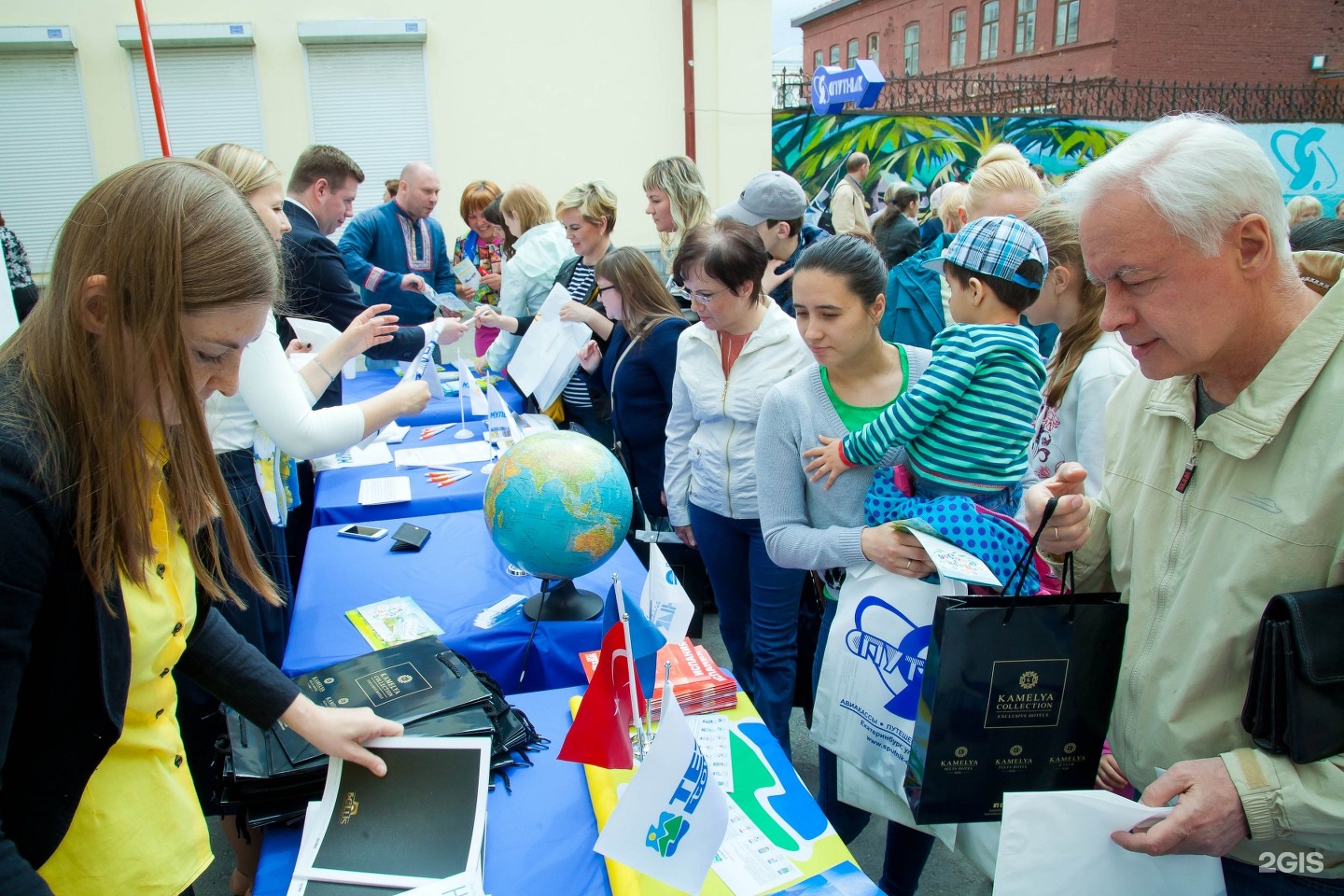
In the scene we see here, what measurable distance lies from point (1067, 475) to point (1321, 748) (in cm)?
52

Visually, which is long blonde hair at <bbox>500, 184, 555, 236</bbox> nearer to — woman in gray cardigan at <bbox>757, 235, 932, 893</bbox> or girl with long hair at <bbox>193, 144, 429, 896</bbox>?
girl with long hair at <bbox>193, 144, 429, 896</bbox>

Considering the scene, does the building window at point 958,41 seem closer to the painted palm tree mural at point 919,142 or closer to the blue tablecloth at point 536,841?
the painted palm tree mural at point 919,142

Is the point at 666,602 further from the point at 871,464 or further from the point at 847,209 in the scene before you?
the point at 847,209

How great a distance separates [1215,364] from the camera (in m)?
1.23

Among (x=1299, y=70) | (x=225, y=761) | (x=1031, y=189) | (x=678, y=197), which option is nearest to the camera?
(x=225, y=761)

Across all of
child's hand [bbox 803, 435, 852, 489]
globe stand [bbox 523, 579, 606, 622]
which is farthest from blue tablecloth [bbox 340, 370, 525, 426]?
child's hand [bbox 803, 435, 852, 489]

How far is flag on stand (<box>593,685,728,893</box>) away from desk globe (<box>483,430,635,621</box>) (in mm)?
801

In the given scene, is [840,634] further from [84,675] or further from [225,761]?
[84,675]

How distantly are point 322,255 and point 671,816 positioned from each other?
11.8 ft

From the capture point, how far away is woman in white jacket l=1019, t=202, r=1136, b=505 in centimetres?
222

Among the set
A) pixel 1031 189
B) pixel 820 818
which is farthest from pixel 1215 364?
pixel 1031 189

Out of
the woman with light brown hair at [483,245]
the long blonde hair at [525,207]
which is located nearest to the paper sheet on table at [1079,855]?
the long blonde hair at [525,207]

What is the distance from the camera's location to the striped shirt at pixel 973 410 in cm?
192

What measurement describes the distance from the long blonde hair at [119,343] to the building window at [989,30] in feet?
95.2
